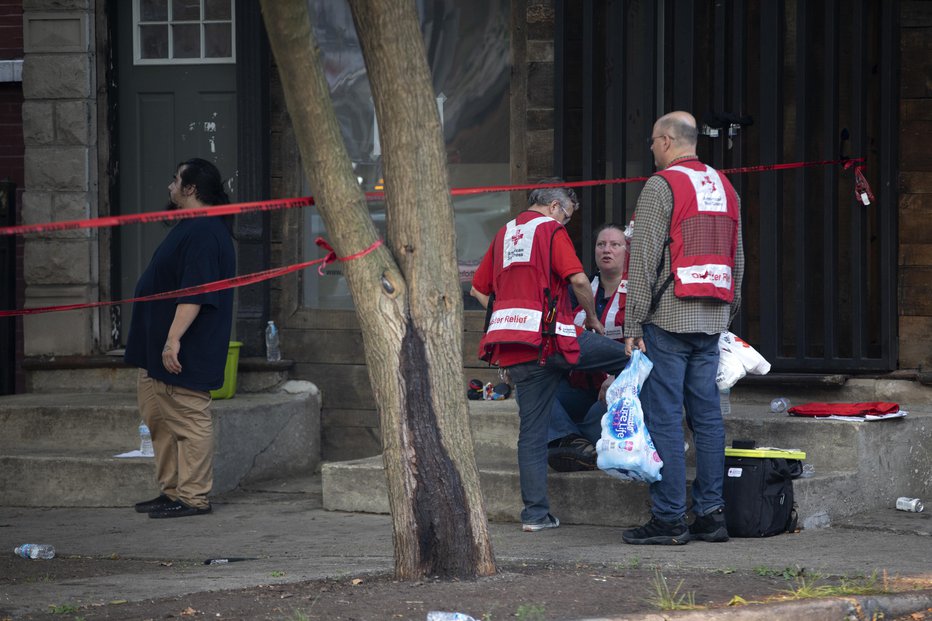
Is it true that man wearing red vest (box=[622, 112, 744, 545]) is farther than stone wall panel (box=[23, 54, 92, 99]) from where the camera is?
No

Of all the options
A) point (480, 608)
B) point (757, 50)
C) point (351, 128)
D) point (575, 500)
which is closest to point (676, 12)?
point (757, 50)

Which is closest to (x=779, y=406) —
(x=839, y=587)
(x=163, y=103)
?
(x=839, y=587)

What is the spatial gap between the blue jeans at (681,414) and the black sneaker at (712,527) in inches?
1.2

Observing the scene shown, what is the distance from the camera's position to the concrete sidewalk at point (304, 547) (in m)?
5.96

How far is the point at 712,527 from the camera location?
686cm

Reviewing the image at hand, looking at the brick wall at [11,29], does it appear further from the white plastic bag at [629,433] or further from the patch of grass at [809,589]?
the patch of grass at [809,589]

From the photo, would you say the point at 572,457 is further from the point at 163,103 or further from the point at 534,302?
the point at 163,103

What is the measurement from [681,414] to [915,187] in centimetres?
286

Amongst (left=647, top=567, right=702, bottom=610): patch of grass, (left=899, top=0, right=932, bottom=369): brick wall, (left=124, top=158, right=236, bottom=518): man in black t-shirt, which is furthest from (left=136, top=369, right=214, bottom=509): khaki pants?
(left=899, top=0, right=932, bottom=369): brick wall

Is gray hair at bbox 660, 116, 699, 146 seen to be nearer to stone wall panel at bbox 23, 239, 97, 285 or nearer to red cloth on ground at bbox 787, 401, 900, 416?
red cloth on ground at bbox 787, 401, 900, 416

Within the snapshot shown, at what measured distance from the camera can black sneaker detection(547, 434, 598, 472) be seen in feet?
25.1

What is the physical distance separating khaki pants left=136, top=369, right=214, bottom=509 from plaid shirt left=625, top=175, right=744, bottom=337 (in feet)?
9.15

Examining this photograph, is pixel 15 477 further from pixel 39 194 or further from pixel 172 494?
pixel 39 194

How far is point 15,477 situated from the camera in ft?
28.9
